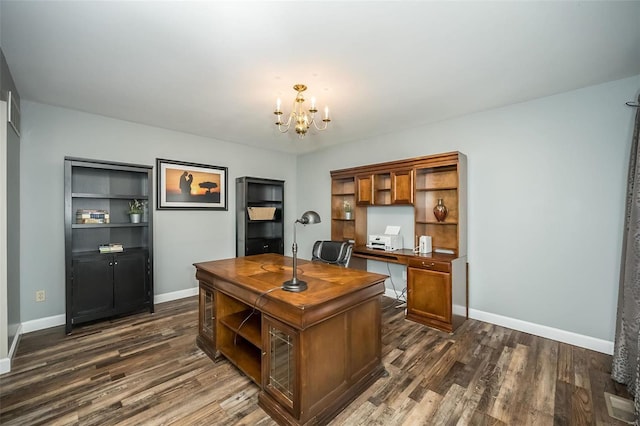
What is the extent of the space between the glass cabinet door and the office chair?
143 centimetres

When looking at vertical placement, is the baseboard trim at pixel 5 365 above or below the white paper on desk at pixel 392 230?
below

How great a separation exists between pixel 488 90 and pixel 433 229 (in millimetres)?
1742

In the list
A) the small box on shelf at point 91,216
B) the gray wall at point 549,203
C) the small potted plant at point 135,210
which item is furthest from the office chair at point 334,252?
Answer: the small box on shelf at point 91,216

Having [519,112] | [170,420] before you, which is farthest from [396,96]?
[170,420]

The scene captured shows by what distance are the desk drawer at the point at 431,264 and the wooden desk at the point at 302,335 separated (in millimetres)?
1220

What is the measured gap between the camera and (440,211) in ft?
11.2

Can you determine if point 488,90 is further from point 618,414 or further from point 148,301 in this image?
point 148,301

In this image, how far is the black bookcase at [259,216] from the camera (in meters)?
4.55

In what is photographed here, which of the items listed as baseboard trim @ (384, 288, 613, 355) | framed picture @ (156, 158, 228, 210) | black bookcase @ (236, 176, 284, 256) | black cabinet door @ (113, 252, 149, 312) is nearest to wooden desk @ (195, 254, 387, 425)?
black cabinet door @ (113, 252, 149, 312)

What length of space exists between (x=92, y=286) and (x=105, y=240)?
2.20 feet

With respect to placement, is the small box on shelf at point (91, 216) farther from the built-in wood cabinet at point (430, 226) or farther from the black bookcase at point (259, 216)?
the built-in wood cabinet at point (430, 226)

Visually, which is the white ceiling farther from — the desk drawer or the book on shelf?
the desk drawer

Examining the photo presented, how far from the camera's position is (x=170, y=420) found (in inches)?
68.1

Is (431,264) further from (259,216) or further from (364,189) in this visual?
(259,216)
